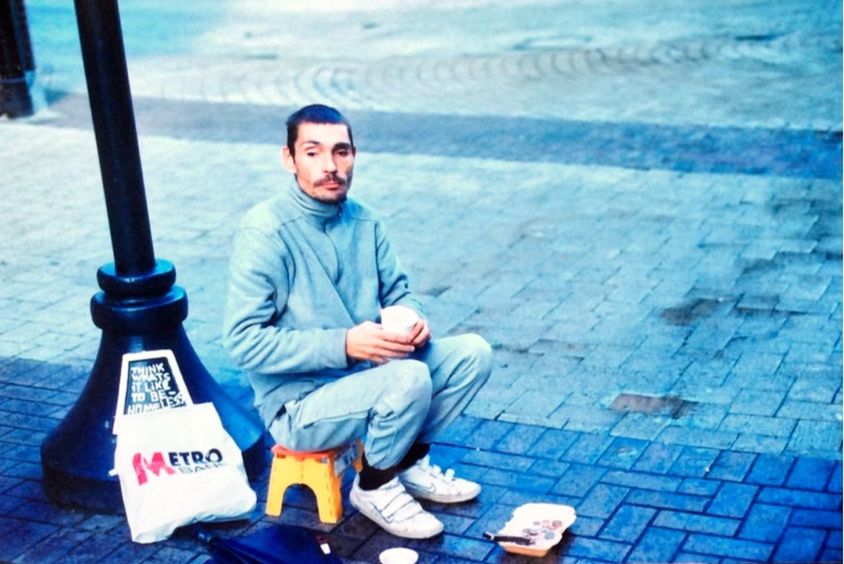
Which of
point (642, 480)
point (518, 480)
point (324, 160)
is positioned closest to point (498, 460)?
point (518, 480)

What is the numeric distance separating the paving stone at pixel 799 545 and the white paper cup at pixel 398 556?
3.58ft

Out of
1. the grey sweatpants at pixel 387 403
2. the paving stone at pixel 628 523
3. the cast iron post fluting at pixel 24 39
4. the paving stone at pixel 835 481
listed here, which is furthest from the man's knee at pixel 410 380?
the cast iron post fluting at pixel 24 39

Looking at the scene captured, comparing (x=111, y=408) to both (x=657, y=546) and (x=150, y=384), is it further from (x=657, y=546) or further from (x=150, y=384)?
(x=657, y=546)

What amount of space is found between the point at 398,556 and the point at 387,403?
479 millimetres

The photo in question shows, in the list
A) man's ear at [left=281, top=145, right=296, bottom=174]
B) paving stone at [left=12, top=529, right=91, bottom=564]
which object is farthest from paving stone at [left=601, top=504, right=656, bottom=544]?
paving stone at [left=12, top=529, right=91, bottom=564]

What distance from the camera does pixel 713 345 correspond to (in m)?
5.60

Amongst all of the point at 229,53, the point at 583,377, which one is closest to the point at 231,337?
the point at 583,377

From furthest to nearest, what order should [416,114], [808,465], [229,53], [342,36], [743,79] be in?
[342,36], [229,53], [743,79], [416,114], [808,465]

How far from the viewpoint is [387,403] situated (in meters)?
3.80

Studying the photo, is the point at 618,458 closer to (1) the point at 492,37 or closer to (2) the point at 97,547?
(2) the point at 97,547

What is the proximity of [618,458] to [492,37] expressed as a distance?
34.7ft

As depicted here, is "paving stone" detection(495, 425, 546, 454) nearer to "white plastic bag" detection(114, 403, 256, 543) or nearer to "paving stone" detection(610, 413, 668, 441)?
"paving stone" detection(610, 413, 668, 441)

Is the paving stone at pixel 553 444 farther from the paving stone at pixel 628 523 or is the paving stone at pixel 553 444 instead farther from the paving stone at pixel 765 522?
the paving stone at pixel 765 522

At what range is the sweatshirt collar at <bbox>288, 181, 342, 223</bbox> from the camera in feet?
12.8
